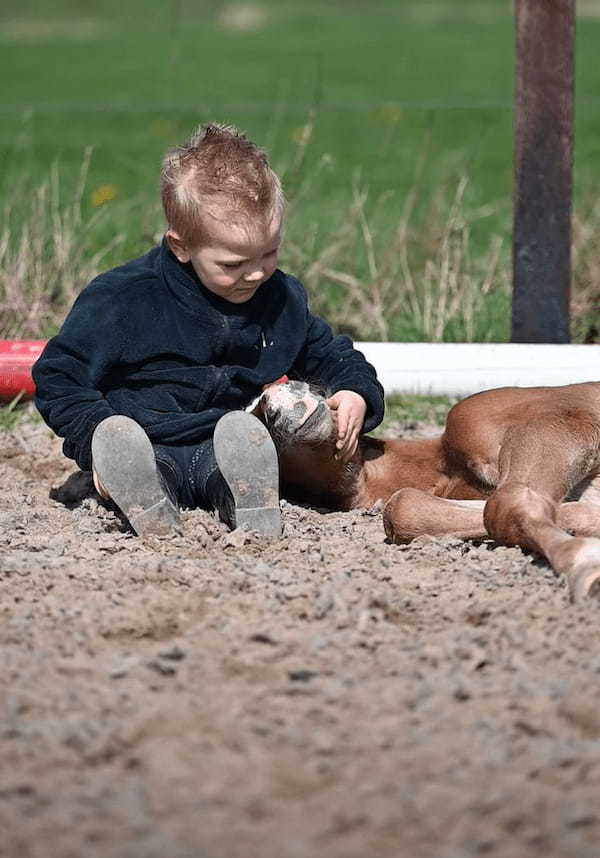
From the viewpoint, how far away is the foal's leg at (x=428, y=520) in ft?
11.8

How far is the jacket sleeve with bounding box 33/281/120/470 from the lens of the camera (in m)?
3.81

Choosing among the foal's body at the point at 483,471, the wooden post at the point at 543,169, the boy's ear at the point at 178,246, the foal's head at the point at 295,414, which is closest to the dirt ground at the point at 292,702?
the foal's body at the point at 483,471

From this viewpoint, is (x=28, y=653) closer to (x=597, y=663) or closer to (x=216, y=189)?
(x=597, y=663)

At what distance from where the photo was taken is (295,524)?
12.5 feet

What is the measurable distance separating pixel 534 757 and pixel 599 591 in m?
0.79

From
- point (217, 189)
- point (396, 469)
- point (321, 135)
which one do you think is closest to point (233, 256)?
point (217, 189)

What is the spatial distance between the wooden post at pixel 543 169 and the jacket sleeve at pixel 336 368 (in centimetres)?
143

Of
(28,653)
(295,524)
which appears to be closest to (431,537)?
(295,524)

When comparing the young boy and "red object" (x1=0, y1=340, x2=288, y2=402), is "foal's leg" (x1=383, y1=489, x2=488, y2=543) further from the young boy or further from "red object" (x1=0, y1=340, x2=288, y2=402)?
"red object" (x1=0, y1=340, x2=288, y2=402)

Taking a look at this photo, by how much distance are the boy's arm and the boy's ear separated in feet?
1.79

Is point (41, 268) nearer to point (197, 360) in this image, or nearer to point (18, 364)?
point (18, 364)

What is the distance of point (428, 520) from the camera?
3617 millimetres

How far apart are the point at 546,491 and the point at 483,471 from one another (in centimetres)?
41

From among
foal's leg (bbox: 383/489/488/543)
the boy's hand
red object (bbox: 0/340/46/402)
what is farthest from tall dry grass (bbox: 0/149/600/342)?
foal's leg (bbox: 383/489/488/543)
